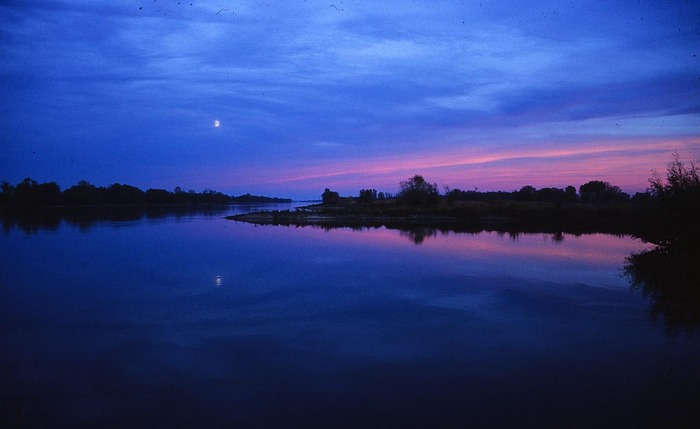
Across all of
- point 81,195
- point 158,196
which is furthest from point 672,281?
point 158,196

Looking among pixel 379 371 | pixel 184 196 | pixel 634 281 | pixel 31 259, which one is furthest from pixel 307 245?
pixel 184 196

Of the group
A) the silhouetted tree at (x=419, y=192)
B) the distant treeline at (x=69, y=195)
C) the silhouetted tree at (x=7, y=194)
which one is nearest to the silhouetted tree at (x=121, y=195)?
the distant treeline at (x=69, y=195)

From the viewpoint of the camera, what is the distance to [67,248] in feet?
84.2

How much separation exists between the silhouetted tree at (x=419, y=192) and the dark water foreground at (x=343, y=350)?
5966 centimetres

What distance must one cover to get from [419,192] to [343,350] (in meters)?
71.5

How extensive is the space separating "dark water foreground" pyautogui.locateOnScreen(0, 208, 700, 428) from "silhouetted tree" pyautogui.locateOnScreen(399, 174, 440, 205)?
59656mm

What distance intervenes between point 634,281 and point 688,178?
25.4ft

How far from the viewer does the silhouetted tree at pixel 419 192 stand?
76.0 m

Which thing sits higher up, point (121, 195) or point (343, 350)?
point (121, 195)

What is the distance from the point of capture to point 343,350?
7.98m

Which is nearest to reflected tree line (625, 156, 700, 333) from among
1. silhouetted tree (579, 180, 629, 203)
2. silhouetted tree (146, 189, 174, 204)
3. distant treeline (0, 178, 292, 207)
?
silhouetted tree (579, 180, 629, 203)

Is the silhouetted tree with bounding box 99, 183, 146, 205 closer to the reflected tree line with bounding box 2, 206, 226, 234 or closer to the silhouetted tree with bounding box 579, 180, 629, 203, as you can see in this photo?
the reflected tree line with bounding box 2, 206, 226, 234

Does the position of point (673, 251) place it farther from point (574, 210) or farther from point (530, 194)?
point (530, 194)

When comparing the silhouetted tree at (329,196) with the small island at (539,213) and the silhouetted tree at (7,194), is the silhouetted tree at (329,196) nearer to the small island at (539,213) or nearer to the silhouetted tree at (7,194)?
the small island at (539,213)
